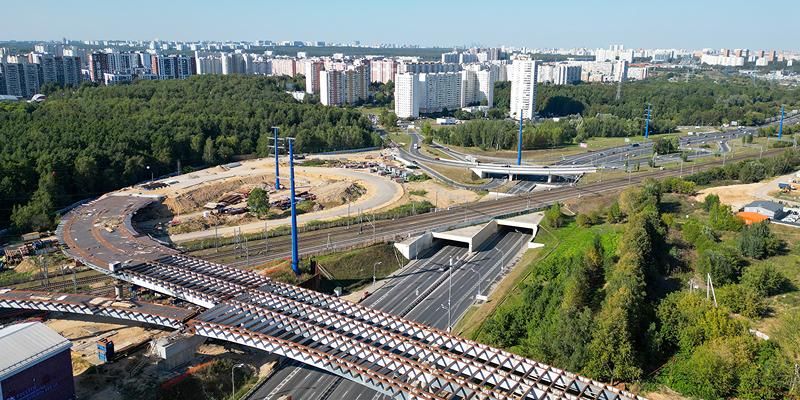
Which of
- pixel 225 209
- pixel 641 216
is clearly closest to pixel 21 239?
pixel 225 209

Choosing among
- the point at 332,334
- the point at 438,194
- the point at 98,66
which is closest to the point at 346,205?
the point at 438,194

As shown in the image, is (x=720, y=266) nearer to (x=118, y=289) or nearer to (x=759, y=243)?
(x=759, y=243)

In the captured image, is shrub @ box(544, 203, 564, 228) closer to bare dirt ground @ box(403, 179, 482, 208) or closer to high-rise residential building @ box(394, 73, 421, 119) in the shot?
bare dirt ground @ box(403, 179, 482, 208)

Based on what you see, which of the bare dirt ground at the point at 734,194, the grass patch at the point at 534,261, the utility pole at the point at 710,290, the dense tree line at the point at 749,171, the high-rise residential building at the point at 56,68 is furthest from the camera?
the high-rise residential building at the point at 56,68

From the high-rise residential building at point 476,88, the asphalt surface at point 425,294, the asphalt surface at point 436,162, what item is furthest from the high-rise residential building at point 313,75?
the asphalt surface at point 425,294

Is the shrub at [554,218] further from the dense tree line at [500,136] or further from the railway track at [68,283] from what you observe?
the dense tree line at [500,136]

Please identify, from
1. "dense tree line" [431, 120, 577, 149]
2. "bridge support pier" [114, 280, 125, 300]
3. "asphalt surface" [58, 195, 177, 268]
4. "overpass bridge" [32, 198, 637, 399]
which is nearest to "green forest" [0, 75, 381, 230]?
"asphalt surface" [58, 195, 177, 268]

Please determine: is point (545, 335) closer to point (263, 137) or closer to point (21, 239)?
point (21, 239)
